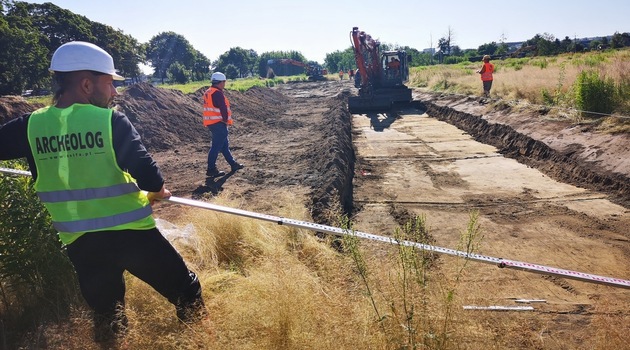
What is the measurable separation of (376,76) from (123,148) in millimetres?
20037

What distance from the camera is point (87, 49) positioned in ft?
7.39

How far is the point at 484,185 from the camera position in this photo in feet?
28.1

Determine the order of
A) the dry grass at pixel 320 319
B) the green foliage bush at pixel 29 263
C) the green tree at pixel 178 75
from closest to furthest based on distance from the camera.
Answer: the dry grass at pixel 320 319 → the green foliage bush at pixel 29 263 → the green tree at pixel 178 75

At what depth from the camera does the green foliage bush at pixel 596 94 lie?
33.2 ft

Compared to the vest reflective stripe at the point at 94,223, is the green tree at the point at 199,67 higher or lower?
higher

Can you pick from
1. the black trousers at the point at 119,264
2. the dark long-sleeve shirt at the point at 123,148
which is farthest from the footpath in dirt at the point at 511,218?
the dark long-sleeve shirt at the point at 123,148

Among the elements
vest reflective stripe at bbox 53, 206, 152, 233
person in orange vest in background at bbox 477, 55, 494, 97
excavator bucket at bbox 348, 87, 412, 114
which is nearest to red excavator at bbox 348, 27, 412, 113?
excavator bucket at bbox 348, 87, 412, 114

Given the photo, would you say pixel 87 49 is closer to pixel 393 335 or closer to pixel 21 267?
pixel 21 267

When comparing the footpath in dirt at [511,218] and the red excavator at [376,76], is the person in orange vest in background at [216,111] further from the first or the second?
the red excavator at [376,76]

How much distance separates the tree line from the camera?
27453mm

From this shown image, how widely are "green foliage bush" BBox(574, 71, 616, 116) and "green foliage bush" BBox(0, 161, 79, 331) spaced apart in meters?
11.3

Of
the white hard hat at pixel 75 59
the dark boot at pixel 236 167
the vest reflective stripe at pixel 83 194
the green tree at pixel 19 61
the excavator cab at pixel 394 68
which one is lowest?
the dark boot at pixel 236 167

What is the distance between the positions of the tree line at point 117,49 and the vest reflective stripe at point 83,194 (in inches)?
857

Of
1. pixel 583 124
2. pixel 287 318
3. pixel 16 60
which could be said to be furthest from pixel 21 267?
pixel 16 60
